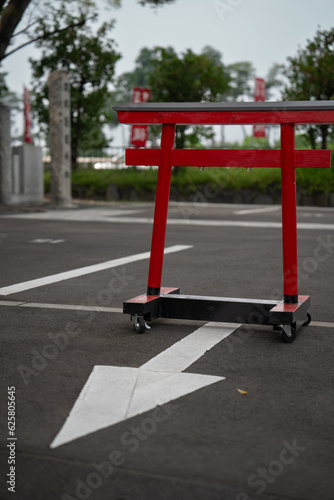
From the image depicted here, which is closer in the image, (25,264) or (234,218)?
(25,264)

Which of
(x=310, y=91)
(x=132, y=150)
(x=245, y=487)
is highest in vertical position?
(x=310, y=91)

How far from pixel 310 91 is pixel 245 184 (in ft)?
11.8

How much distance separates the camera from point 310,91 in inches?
924

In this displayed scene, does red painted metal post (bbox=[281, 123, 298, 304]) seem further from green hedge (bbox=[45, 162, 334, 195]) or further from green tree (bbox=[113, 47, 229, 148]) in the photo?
green tree (bbox=[113, 47, 229, 148])

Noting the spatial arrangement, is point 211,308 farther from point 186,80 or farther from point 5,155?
point 186,80

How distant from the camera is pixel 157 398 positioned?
304cm

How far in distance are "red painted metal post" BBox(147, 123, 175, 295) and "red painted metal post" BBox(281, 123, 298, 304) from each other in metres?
0.66

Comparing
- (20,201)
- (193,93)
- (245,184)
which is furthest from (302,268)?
(193,93)

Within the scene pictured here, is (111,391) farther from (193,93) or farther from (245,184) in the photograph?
(193,93)

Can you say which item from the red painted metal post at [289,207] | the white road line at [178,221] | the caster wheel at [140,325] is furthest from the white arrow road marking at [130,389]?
the white road line at [178,221]

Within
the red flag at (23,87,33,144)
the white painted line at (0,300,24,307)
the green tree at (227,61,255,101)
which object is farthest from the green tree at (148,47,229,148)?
the green tree at (227,61,255,101)

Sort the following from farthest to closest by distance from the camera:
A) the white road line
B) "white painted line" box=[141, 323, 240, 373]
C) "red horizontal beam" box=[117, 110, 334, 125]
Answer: the white road line < "red horizontal beam" box=[117, 110, 334, 125] < "white painted line" box=[141, 323, 240, 373]

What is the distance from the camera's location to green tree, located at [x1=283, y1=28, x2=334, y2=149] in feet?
75.0

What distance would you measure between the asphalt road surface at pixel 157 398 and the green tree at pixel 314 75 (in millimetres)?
17733
